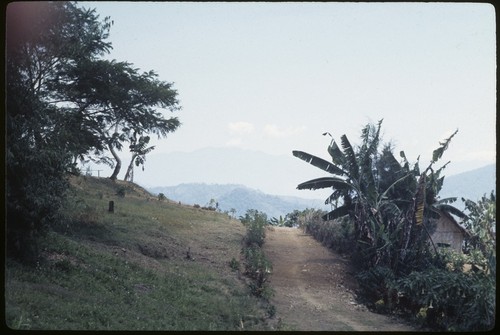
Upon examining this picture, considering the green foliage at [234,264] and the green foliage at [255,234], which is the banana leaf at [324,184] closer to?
the green foliage at [255,234]

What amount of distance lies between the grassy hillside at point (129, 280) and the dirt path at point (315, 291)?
4.03 feet

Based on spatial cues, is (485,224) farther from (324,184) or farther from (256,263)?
(256,263)

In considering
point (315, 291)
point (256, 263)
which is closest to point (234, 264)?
point (256, 263)

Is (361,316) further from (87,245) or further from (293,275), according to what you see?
(87,245)

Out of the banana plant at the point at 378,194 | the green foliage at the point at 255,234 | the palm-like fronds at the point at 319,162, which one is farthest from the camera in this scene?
the green foliage at the point at 255,234

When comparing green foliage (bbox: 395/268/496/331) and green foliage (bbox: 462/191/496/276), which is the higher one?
green foliage (bbox: 462/191/496/276)

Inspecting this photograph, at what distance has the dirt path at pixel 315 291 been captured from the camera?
13.2 meters

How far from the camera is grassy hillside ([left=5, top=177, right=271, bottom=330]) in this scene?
9.59m

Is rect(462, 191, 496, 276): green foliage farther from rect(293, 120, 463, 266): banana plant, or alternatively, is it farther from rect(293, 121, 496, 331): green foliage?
rect(293, 120, 463, 266): banana plant

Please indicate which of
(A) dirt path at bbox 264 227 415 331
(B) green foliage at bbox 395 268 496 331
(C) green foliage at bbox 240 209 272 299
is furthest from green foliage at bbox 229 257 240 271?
(B) green foliage at bbox 395 268 496 331

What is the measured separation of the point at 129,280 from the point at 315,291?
6.94 metres

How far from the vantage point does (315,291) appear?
55.5ft

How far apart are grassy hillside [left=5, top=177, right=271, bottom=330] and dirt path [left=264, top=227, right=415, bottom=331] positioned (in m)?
1.23

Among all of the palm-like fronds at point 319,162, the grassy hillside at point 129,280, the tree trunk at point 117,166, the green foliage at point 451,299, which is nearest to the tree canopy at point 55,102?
the grassy hillside at point 129,280
